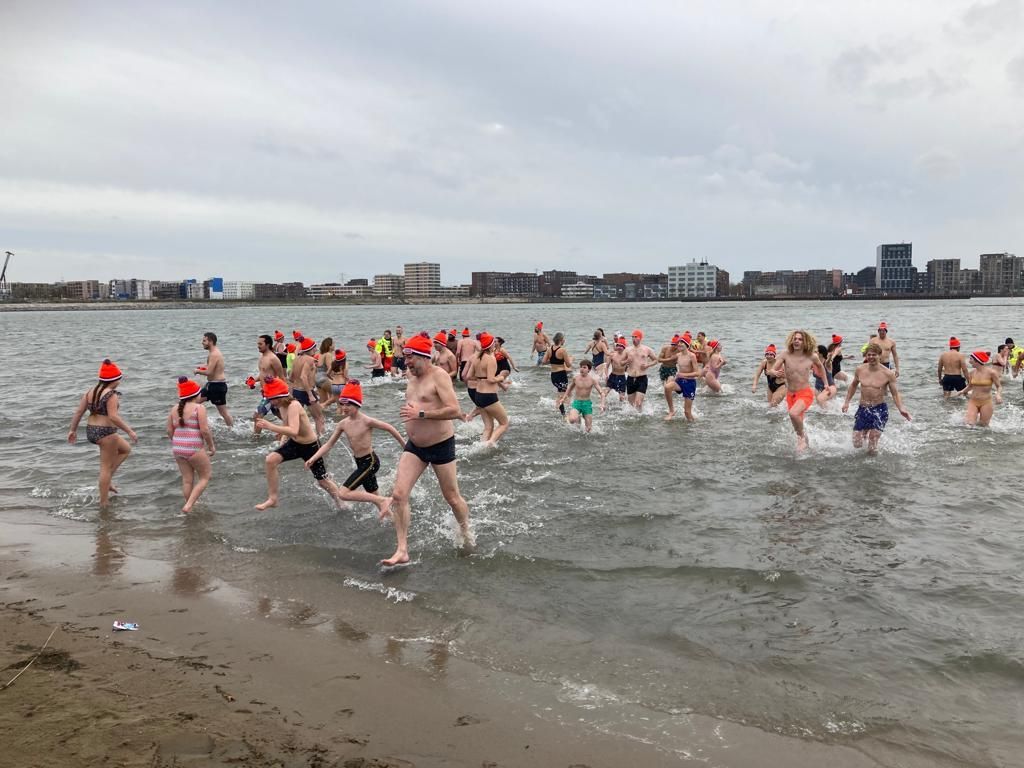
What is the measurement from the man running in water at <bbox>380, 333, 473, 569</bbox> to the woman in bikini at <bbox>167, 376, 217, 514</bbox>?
2.87m

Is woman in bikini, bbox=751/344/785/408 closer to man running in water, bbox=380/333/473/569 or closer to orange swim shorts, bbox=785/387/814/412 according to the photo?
orange swim shorts, bbox=785/387/814/412

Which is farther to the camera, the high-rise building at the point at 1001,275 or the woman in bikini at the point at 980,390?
the high-rise building at the point at 1001,275

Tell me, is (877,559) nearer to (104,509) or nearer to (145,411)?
(104,509)

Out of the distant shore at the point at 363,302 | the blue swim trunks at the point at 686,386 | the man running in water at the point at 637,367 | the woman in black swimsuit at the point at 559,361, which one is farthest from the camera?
the distant shore at the point at 363,302

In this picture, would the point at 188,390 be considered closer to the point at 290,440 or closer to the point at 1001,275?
the point at 290,440

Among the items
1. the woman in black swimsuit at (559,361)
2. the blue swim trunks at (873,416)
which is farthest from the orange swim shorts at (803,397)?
the woman in black swimsuit at (559,361)

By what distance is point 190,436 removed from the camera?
7.93 meters

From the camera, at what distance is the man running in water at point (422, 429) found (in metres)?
6.28

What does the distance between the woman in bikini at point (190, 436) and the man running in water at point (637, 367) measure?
28.0 feet

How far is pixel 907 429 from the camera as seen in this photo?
42.6 feet

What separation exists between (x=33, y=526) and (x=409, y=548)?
4.44 meters

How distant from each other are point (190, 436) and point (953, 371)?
609 inches

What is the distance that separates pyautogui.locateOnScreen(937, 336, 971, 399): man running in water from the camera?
1539 centimetres

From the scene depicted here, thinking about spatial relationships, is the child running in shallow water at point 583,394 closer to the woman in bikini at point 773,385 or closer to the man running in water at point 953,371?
the woman in bikini at point 773,385
